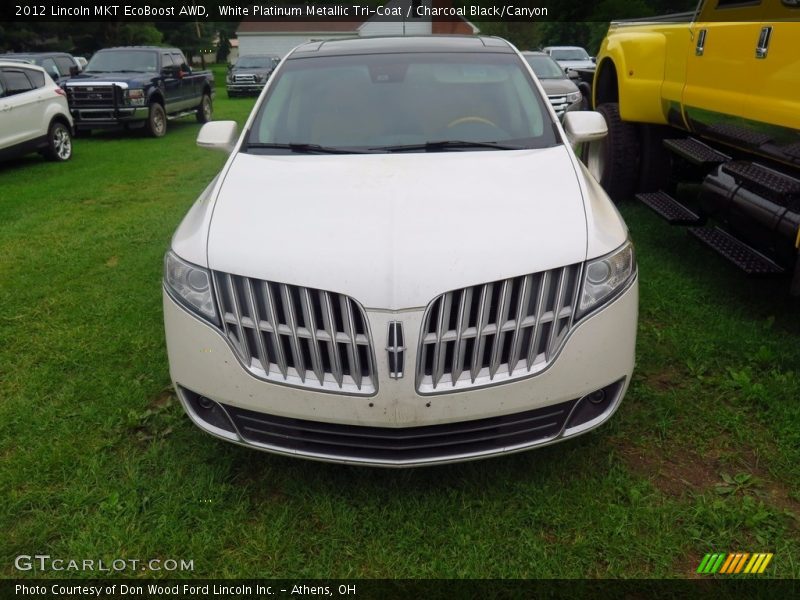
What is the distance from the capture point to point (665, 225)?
6031mm

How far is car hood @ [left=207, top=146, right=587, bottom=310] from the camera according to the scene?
2.32 m

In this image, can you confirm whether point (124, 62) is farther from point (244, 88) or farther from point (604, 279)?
point (604, 279)

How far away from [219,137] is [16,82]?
8181 millimetres

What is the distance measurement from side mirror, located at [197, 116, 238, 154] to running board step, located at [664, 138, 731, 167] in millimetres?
3142

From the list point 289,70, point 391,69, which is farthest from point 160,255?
point 391,69

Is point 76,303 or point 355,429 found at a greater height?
point 355,429

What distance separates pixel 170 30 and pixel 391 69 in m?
47.9

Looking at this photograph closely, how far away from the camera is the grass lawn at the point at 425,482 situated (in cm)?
242

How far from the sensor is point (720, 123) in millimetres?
4406

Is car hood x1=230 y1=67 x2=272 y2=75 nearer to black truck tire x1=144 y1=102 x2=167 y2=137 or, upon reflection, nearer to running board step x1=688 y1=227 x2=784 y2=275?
black truck tire x1=144 y1=102 x2=167 y2=137

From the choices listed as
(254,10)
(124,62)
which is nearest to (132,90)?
(124,62)

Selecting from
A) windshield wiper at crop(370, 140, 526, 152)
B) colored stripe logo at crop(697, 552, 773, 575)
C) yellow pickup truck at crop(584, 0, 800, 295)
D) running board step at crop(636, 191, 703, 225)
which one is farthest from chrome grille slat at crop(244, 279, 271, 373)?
running board step at crop(636, 191, 703, 225)

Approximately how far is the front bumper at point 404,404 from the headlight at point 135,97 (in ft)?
39.6

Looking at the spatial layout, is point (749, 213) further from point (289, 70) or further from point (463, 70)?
point (289, 70)
